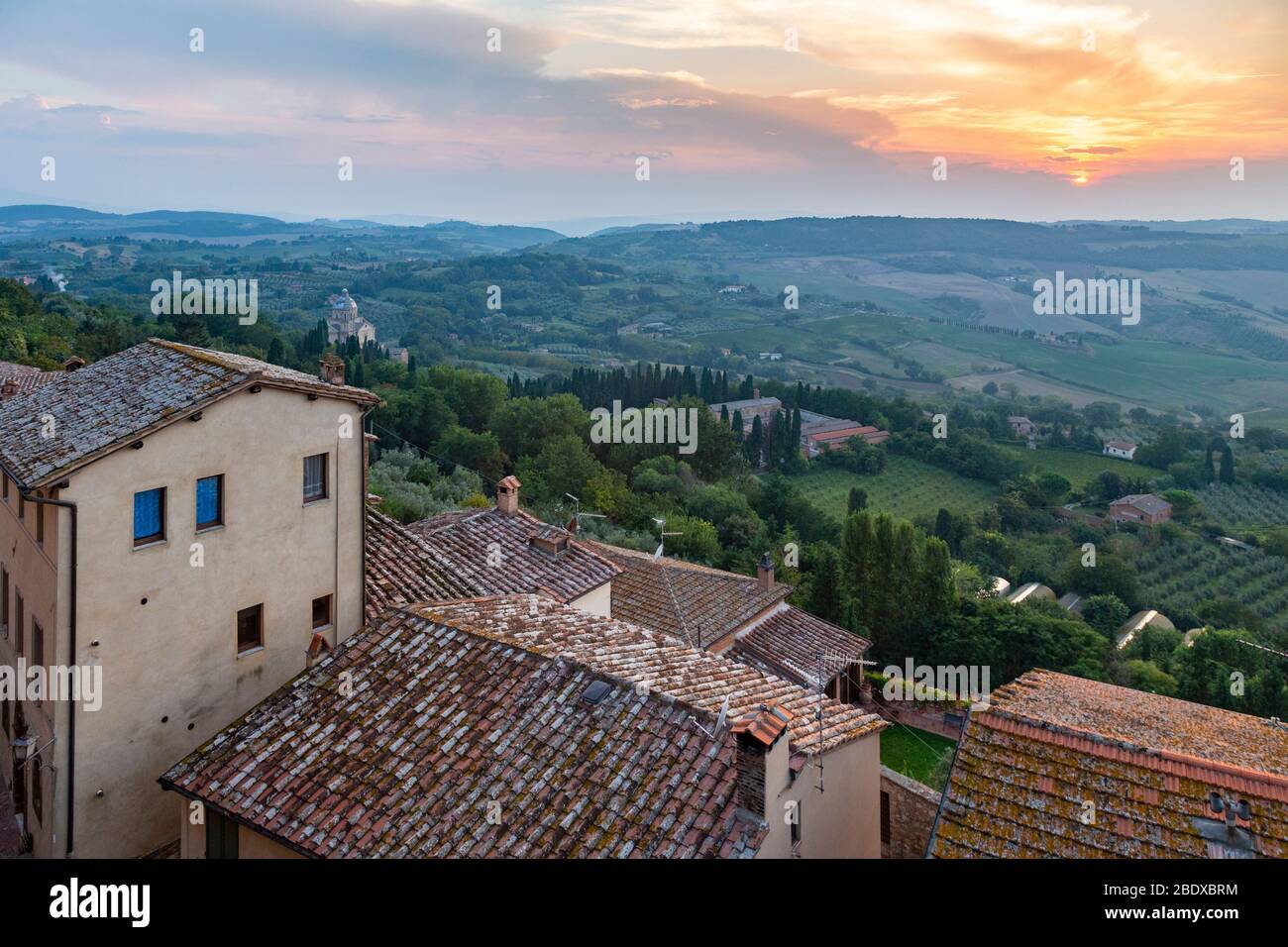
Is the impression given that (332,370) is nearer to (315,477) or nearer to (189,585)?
(315,477)

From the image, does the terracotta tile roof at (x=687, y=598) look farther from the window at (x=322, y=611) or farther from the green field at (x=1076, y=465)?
the green field at (x=1076, y=465)

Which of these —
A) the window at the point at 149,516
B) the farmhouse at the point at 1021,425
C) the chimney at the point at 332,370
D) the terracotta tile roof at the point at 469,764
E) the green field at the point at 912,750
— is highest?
the chimney at the point at 332,370

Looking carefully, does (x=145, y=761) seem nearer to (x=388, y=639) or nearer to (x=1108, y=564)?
(x=388, y=639)

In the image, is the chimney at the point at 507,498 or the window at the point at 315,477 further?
the chimney at the point at 507,498

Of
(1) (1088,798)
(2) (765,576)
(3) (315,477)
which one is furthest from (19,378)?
(1) (1088,798)

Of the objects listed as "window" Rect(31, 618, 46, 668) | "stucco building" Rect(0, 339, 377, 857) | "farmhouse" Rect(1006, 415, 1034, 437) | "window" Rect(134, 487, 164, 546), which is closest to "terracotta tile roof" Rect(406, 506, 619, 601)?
"stucco building" Rect(0, 339, 377, 857)

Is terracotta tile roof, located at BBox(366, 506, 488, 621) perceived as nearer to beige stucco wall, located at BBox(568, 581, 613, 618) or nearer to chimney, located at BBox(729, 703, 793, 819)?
beige stucco wall, located at BBox(568, 581, 613, 618)

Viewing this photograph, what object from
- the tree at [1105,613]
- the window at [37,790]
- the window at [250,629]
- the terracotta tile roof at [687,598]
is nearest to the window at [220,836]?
the window at [250,629]
